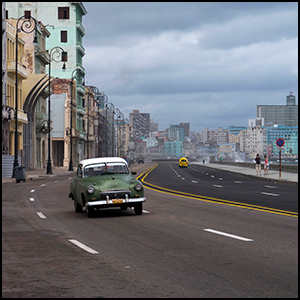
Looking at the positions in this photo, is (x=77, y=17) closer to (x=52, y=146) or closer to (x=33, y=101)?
(x=52, y=146)

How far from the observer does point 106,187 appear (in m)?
15.8

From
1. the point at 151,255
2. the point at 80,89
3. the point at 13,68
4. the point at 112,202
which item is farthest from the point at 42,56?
the point at 151,255

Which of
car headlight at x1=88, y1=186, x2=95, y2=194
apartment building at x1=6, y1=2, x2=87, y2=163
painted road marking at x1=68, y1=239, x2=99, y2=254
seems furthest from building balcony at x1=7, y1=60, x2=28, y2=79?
painted road marking at x1=68, y1=239, x2=99, y2=254

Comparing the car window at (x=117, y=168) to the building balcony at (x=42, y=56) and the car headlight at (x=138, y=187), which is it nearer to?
the car headlight at (x=138, y=187)

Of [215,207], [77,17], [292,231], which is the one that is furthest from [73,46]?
[292,231]

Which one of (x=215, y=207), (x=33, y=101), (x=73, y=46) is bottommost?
(x=215, y=207)

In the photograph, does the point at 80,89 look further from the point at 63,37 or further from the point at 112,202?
the point at 112,202

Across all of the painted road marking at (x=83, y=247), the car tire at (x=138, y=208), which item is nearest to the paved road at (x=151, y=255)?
the painted road marking at (x=83, y=247)

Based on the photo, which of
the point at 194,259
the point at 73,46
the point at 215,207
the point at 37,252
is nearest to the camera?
the point at 194,259

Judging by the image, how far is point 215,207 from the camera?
754 inches

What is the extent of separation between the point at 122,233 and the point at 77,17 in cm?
9486

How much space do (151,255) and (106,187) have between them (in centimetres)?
617

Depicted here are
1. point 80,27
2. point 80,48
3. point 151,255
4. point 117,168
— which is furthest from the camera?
point 80,48

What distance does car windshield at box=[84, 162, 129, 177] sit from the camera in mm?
16875
